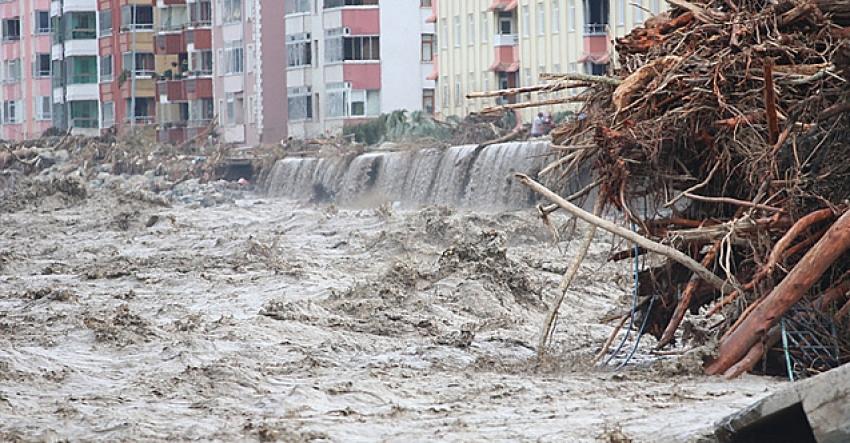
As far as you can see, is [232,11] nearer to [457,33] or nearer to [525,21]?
[457,33]

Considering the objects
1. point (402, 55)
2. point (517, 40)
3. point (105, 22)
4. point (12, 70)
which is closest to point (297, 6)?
point (402, 55)

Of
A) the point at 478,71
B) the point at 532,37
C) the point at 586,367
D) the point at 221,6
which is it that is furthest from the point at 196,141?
the point at 586,367

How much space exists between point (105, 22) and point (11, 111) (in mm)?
19596

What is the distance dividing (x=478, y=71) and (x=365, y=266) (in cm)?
4018

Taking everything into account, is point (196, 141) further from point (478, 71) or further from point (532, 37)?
point (532, 37)

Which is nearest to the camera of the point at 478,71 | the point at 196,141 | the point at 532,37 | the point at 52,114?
the point at 532,37

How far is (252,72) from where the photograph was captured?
264 ft

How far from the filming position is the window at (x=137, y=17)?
306 ft

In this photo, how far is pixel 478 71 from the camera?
66.4m

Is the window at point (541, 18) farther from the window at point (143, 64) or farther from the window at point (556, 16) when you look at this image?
the window at point (143, 64)

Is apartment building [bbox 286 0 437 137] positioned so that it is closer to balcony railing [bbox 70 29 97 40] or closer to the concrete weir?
balcony railing [bbox 70 29 97 40]

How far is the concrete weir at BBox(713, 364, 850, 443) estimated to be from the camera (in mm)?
9008

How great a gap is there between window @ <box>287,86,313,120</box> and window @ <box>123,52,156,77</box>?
19.2 m

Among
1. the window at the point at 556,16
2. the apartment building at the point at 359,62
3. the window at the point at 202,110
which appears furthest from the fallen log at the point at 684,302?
the window at the point at 202,110
